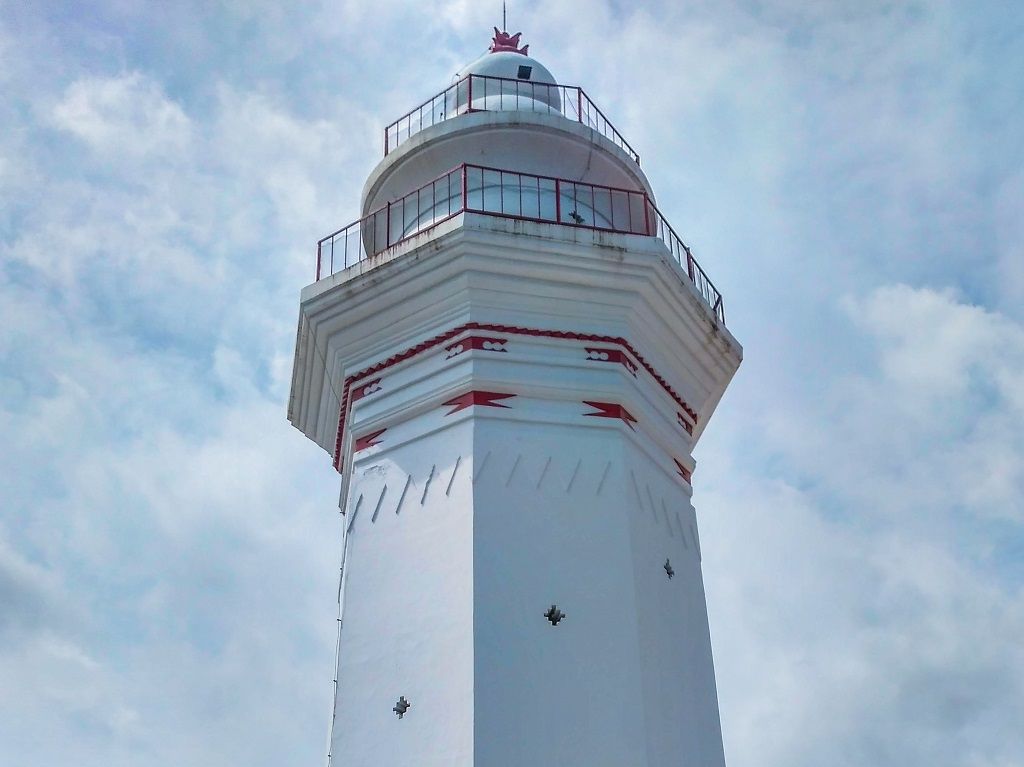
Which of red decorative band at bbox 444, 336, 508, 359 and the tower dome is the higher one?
the tower dome

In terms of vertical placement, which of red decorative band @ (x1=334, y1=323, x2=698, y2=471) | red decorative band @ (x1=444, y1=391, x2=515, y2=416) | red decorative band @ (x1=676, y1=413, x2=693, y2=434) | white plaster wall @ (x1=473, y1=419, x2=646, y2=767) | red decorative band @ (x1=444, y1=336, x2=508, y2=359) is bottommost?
white plaster wall @ (x1=473, y1=419, x2=646, y2=767)

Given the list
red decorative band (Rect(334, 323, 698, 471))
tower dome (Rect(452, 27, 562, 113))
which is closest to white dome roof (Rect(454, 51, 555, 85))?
tower dome (Rect(452, 27, 562, 113))

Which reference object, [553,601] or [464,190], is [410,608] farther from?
[464,190]

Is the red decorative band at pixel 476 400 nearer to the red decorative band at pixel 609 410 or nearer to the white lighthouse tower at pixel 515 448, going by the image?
the white lighthouse tower at pixel 515 448

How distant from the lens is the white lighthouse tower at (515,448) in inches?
307

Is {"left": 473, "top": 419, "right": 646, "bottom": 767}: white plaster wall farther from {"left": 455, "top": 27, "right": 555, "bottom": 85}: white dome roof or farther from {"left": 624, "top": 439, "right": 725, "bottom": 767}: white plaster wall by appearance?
{"left": 455, "top": 27, "right": 555, "bottom": 85}: white dome roof

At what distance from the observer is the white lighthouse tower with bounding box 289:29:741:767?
7789 mm

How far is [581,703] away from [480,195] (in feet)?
14.7

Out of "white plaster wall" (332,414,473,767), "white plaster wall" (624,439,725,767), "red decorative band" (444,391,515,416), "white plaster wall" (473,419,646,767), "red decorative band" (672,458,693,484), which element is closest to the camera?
"white plaster wall" (473,419,646,767)

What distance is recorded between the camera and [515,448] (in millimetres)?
8641

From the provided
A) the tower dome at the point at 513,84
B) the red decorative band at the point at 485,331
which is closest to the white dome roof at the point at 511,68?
the tower dome at the point at 513,84

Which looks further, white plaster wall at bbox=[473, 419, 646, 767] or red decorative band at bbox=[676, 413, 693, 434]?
red decorative band at bbox=[676, 413, 693, 434]

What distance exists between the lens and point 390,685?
26.2 ft

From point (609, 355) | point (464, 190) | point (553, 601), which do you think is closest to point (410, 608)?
point (553, 601)
